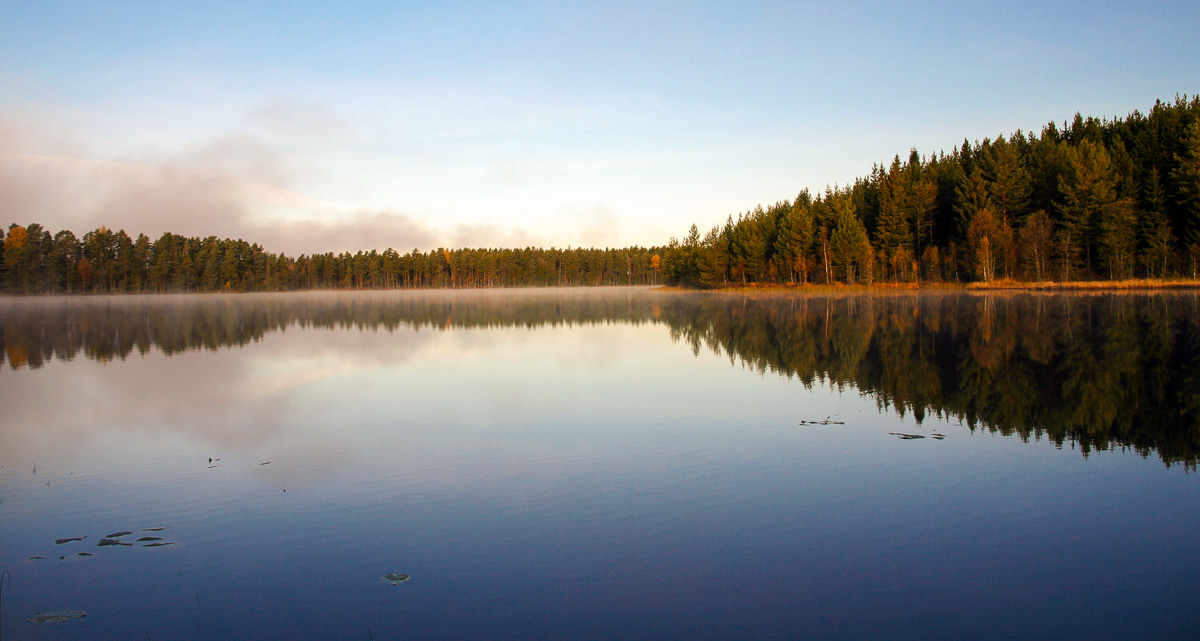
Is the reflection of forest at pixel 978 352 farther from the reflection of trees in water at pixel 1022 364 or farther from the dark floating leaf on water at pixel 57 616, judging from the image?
the dark floating leaf on water at pixel 57 616

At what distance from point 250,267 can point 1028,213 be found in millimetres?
144153

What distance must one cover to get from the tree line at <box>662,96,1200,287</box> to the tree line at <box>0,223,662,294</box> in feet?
346

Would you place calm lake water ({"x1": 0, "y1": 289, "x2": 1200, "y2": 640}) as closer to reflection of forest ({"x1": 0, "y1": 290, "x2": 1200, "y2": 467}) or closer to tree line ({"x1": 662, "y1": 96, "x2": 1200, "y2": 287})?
reflection of forest ({"x1": 0, "y1": 290, "x2": 1200, "y2": 467})

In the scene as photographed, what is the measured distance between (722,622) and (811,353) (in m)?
17.0

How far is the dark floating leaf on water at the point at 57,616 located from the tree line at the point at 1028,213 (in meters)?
68.2

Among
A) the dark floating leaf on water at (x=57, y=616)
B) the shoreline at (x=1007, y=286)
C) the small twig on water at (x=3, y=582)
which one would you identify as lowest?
the dark floating leaf on water at (x=57, y=616)

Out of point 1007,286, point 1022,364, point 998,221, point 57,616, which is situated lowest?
point 57,616

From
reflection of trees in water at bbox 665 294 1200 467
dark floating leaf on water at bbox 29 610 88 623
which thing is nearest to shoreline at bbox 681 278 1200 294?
reflection of trees in water at bbox 665 294 1200 467

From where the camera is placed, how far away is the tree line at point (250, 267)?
124312 mm

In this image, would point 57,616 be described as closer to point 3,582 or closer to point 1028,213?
point 3,582

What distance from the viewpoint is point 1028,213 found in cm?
6669

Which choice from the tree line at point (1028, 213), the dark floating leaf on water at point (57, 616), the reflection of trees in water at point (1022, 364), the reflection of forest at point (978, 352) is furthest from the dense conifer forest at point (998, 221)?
the dark floating leaf on water at point (57, 616)

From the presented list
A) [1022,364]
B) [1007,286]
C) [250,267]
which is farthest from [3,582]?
[250,267]

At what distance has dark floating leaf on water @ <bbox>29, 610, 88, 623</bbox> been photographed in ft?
18.0
